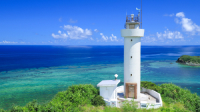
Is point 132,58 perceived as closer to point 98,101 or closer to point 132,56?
point 132,56

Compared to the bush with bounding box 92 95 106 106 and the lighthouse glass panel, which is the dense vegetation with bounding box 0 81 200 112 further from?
the lighthouse glass panel

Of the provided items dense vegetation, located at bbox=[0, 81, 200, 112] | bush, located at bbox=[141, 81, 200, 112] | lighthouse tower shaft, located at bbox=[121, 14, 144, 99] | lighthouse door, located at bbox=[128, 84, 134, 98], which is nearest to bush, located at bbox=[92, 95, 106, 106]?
dense vegetation, located at bbox=[0, 81, 200, 112]

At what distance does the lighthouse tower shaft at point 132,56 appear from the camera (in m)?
16.0

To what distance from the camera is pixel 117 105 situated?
14.5 metres

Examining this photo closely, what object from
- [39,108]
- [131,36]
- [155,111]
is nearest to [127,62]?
[131,36]

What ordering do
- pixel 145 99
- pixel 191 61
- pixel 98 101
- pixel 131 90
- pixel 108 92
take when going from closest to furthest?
pixel 98 101 → pixel 108 92 → pixel 145 99 → pixel 131 90 → pixel 191 61

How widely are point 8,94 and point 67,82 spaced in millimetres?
10992

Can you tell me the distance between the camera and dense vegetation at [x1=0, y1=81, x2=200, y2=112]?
465 inches

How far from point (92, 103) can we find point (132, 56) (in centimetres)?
608

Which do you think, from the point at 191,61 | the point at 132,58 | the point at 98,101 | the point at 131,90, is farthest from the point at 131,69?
the point at 191,61

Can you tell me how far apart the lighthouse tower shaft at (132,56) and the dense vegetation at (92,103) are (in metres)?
2.29

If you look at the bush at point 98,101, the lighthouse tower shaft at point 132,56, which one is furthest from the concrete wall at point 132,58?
the bush at point 98,101

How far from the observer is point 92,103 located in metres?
14.6

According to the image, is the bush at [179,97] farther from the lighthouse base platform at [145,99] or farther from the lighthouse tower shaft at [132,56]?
the lighthouse tower shaft at [132,56]
